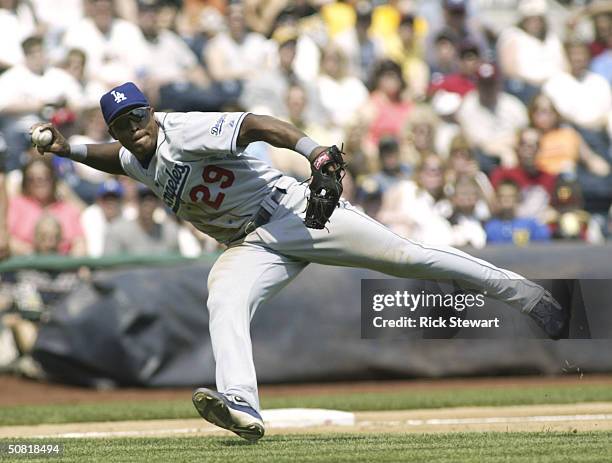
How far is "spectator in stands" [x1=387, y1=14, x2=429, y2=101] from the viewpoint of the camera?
14250 millimetres

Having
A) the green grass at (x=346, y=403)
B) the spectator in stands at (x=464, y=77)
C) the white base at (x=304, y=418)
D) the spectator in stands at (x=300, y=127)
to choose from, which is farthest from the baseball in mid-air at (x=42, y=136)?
the spectator in stands at (x=464, y=77)

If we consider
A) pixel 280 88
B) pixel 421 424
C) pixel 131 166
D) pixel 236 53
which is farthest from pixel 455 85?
pixel 131 166

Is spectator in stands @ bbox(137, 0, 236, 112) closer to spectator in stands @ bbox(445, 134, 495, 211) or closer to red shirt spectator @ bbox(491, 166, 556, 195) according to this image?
spectator in stands @ bbox(445, 134, 495, 211)

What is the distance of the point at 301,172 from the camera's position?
12352 millimetres

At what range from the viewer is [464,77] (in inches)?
543

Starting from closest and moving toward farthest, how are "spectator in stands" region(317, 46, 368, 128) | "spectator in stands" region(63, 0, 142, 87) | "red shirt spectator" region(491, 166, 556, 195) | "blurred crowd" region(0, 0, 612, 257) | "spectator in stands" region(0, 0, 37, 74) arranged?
1. "blurred crowd" region(0, 0, 612, 257)
2. "red shirt spectator" region(491, 166, 556, 195)
3. "spectator in stands" region(0, 0, 37, 74)
4. "spectator in stands" region(63, 0, 142, 87)
5. "spectator in stands" region(317, 46, 368, 128)

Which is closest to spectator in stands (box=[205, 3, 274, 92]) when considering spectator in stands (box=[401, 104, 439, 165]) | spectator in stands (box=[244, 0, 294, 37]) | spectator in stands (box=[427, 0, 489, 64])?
spectator in stands (box=[244, 0, 294, 37])

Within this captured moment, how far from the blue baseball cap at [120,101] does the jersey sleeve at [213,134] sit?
0.27m

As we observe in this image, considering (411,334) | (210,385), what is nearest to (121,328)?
(210,385)

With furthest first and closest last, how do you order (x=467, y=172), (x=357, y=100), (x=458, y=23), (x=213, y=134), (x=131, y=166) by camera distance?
1. (x=458, y=23)
2. (x=357, y=100)
3. (x=467, y=172)
4. (x=131, y=166)
5. (x=213, y=134)

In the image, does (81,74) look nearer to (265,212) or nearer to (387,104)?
(387,104)

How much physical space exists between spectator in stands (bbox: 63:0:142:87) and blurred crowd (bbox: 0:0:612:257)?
0.02 m

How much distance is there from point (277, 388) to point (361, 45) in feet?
19.0

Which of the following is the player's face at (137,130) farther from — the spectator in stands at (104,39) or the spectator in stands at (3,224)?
the spectator in stands at (104,39)
